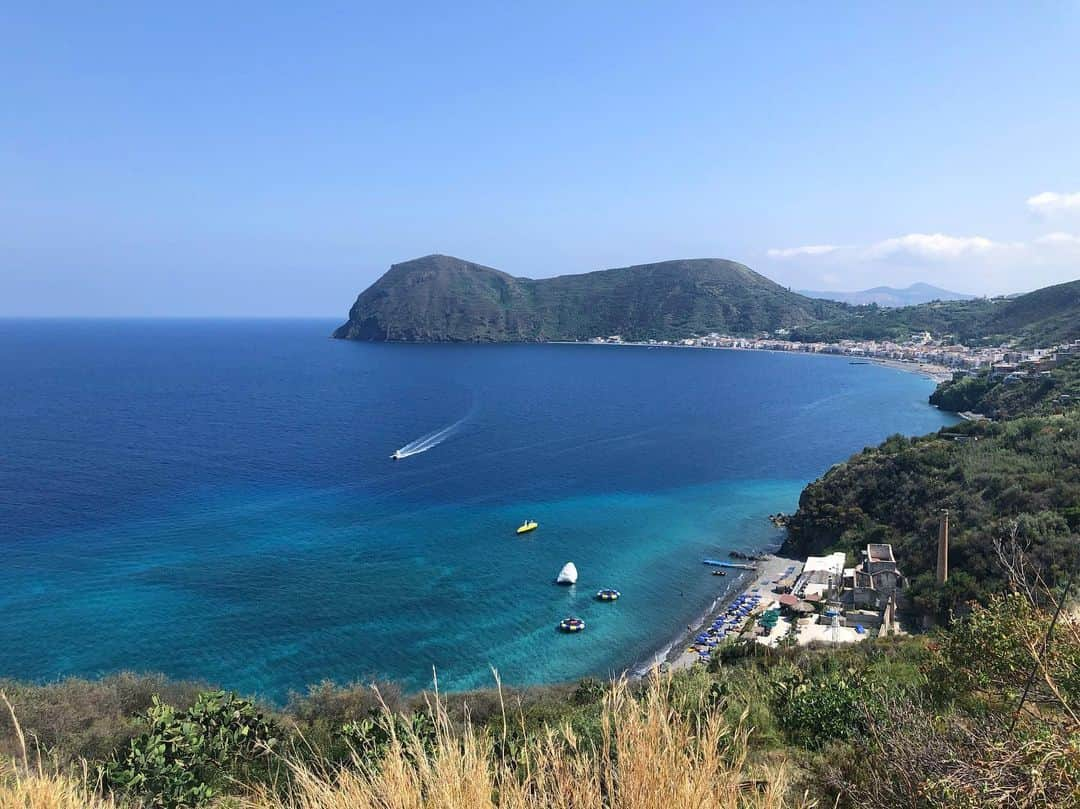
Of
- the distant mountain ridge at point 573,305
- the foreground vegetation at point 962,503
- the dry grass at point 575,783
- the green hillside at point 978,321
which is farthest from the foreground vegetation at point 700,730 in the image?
the distant mountain ridge at point 573,305

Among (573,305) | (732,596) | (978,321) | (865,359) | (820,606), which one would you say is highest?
(573,305)

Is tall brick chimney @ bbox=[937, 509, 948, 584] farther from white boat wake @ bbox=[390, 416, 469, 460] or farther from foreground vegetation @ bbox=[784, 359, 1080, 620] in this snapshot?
white boat wake @ bbox=[390, 416, 469, 460]

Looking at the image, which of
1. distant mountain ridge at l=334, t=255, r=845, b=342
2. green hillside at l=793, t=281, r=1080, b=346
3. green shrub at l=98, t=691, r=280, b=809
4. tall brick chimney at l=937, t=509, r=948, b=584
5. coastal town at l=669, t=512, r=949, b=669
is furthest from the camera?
distant mountain ridge at l=334, t=255, r=845, b=342

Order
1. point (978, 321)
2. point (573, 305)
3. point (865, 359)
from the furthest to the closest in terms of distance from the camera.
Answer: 1. point (573, 305)
2. point (978, 321)
3. point (865, 359)

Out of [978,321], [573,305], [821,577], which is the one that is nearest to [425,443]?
[821,577]

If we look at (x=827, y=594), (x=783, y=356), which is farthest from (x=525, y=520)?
(x=783, y=356)

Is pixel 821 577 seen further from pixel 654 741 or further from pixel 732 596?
pixel 654 741

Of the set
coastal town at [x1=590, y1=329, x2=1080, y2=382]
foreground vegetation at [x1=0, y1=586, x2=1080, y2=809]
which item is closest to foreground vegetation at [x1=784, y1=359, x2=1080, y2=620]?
foreground vegetation at [x1=0, y1=586, x2=1080, y2=809]
